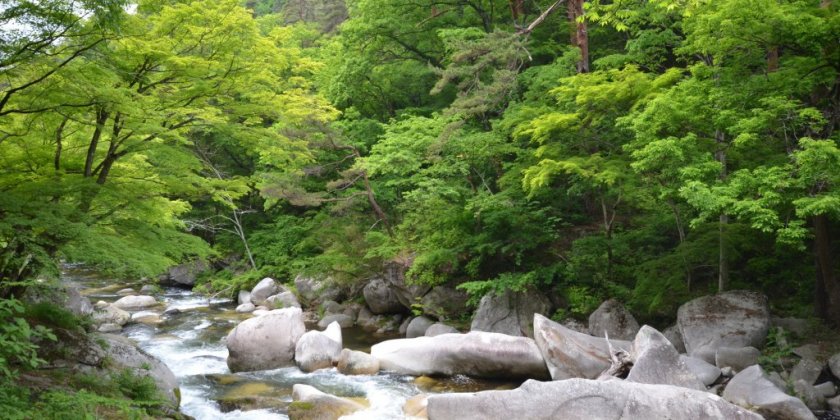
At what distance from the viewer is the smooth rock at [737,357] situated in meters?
10.1

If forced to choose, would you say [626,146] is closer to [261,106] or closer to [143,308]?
[261,106]

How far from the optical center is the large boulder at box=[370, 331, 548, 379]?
11.2 meters

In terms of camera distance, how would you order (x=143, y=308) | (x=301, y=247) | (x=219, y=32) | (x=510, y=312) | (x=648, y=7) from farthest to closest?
(x=301, y=247) < (x=143, y=308) < (x=510, y=312) < (x=648, y=7) < (x=219, y=32)

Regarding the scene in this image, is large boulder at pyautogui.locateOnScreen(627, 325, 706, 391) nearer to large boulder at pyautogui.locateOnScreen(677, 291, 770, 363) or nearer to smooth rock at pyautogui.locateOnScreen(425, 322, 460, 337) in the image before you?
large boulder at pyautogui.locateOnScreen(677, 291, 770, 363)

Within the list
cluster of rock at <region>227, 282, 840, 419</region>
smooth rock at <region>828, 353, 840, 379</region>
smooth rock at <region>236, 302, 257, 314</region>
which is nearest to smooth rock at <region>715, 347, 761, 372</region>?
cluster of rock at <region>227, 282, 840, 419</region>

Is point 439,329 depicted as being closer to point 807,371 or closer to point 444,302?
point 444,302

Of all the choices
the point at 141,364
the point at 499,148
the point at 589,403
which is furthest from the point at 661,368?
the point at 141,364

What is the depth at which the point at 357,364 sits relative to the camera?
1227cm

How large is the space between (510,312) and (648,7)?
7.48 meters

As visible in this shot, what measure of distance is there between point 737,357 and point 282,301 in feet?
46.2

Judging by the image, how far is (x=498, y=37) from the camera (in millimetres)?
14945

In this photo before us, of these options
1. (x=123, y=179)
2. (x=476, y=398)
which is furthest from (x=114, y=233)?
(x=476, y=398)

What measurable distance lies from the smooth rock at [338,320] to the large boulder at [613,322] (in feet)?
25.4

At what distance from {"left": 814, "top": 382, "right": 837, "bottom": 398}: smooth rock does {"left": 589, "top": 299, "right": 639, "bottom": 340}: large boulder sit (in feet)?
11.8
